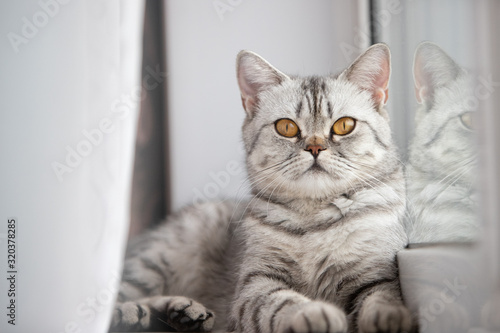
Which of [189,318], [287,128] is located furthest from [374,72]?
[189,318]

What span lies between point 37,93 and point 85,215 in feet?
1.28

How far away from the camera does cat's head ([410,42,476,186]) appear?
87 centimetres

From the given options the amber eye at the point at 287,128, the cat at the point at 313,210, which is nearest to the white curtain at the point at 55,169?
the cat at the point at 313,210

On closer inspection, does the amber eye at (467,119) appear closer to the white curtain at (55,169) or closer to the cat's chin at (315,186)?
the cat's chin at (315,186)

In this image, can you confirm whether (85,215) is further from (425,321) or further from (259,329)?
(425,321)

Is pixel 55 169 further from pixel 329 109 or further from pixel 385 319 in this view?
pixel 385 319

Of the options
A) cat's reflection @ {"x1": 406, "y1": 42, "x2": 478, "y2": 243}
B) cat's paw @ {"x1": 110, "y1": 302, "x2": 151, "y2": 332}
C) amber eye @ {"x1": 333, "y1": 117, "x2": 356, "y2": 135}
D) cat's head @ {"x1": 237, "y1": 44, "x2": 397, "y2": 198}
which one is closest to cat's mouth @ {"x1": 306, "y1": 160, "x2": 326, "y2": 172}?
cat's head @ {"x1": 237, "y1": 44, "x2": 397, "y2": 198}

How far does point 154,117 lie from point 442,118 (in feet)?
3.94

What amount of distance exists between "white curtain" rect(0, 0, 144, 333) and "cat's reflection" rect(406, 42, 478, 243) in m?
0.92

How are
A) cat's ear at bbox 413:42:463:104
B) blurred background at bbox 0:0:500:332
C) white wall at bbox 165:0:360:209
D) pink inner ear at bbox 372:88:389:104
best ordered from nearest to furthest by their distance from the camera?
1. blurred background at bbox 0:0:500:332
2. cat's ear at bbox 413:42:463:104
3. pink inner ear at bbox 372:88:389:104
4. white wall at bbox 165:0:360:209

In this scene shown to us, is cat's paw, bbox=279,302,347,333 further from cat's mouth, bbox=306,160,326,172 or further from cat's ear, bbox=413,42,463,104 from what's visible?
cat's ear, bbox=413,42,463,104

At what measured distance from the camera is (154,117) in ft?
6.12

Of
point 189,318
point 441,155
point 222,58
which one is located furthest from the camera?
point 222,58

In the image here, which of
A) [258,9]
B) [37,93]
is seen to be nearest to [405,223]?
[258,9]
